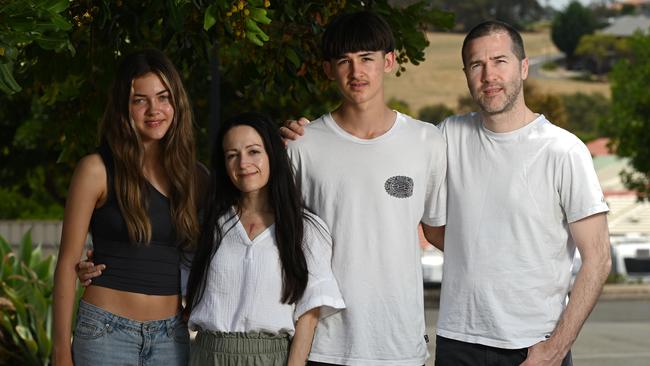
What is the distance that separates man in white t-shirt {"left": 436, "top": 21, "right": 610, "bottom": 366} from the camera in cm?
422

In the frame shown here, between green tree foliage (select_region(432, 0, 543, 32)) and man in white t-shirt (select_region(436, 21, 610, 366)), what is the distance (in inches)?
4173

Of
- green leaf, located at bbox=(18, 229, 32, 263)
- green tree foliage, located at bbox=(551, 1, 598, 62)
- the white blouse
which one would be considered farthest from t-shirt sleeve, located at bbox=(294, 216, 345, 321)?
green tree foliage, located at bbox=(551, 1, 598, 62)

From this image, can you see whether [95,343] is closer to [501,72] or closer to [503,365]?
[503,365]

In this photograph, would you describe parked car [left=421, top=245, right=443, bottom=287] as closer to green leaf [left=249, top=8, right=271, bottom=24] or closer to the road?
the road

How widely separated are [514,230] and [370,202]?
493mm

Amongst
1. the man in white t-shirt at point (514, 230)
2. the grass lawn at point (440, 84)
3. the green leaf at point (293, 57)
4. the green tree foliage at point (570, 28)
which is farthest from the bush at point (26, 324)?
the green tree foliage at point (570, 28)

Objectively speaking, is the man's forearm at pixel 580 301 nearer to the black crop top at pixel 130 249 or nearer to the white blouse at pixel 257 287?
the white blouse at pixel 257 287

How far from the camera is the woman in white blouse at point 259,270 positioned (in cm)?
421

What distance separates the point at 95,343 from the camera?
424 cm

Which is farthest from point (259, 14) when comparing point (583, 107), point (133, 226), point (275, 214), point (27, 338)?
→ point (583, 107)

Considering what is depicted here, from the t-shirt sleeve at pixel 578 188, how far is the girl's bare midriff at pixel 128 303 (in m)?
1.41

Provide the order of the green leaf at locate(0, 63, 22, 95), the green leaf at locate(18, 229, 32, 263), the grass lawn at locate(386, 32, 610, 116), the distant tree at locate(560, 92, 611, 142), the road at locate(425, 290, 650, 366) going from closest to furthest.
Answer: the green leaf at locate(0, 63, 22, 95) → the green leaf at locate(18, 229, 32, 263) → the road at locate(425, 290, 650, 366) → the distant tree at locate(560, 92, 611, 142) → the grass lawn at locate(386, 32, 610, 116)

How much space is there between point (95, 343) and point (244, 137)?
0.85 meters

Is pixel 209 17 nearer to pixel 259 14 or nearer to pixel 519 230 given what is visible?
pixel 259 14
